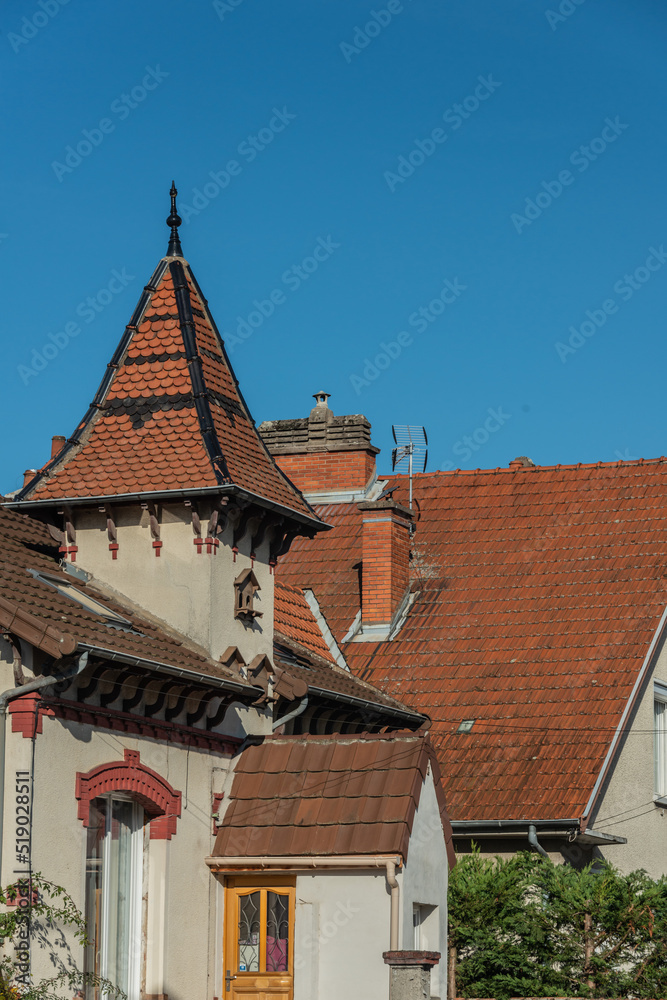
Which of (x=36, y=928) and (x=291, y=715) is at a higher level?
(x=291, y=715)

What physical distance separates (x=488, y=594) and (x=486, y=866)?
677cm

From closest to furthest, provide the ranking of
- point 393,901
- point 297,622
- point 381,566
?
1. point 393,901
2. point 297,622
3. point 381,566

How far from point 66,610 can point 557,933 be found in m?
6.90

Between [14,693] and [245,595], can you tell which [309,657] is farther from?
[14,693]

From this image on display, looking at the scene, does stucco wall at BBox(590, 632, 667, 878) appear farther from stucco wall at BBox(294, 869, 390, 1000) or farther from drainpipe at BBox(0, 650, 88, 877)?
drainpipe at BBox(0, 650, 88, 877)

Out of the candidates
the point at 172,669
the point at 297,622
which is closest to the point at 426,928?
the point at 172,669

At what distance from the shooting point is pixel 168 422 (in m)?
18.0

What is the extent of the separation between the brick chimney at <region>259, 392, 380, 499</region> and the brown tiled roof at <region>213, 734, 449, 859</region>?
12141mm

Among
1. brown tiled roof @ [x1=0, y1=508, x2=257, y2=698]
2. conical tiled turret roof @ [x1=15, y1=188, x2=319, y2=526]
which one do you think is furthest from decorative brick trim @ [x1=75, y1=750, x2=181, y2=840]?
conical tiled turret roof @ [x1=15, y1=188, x2=319, y2=526]

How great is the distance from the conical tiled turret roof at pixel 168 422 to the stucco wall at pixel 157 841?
3056mm

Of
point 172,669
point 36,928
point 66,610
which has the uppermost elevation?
point 66,610

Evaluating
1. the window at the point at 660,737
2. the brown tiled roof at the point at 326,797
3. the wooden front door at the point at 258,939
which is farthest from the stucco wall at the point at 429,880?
the window at the point at 660,737

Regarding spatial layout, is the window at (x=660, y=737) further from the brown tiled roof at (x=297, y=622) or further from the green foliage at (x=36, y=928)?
the green foliage at (x=36, y=928)

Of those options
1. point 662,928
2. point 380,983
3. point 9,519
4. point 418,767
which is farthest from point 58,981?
point 662,928
